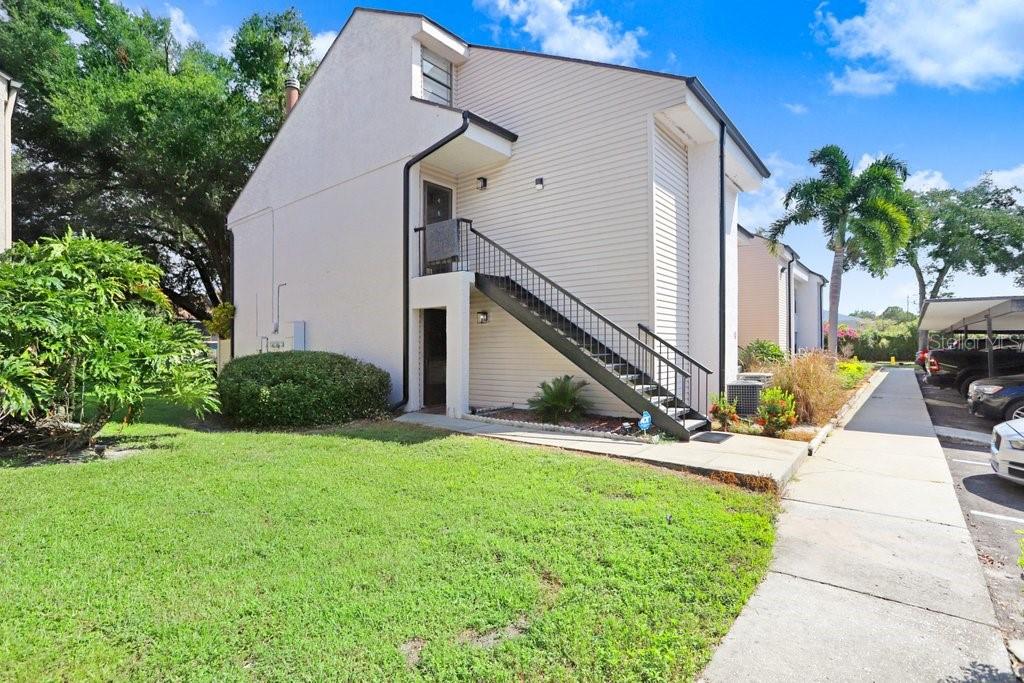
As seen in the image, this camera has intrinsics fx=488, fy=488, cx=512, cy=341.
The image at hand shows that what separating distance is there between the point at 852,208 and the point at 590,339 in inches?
558

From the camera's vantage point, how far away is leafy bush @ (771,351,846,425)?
9.38 metres

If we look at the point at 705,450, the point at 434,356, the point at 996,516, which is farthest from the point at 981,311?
the point at 434,356

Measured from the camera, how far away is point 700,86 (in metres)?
8.65

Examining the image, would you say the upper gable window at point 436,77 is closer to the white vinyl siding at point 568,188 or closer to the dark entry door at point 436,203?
the white vinyl siding at point 568,188

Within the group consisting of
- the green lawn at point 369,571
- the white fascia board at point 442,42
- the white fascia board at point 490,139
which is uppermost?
the white fascia board at point 442,42

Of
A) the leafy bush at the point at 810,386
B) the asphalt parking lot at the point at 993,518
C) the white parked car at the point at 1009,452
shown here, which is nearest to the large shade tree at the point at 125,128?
the leafy bush at the point at 810,386

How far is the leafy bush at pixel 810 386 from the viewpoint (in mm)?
9375

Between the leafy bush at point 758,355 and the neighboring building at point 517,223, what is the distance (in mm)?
4436

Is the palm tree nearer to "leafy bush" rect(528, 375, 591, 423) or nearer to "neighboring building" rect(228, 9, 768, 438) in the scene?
"neighboring building" rect(228, 9, 768, 438)

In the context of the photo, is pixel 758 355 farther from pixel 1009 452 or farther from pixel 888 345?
pixel 888 345

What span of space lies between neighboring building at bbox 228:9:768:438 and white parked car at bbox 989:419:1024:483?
3.52 meters

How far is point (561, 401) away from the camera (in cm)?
888

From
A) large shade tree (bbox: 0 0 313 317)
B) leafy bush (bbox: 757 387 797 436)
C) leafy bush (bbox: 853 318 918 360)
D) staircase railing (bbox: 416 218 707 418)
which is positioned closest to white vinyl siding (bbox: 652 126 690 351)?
staircase railing (bbox: 416 218 707 418)

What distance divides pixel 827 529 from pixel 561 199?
746 centimetres
